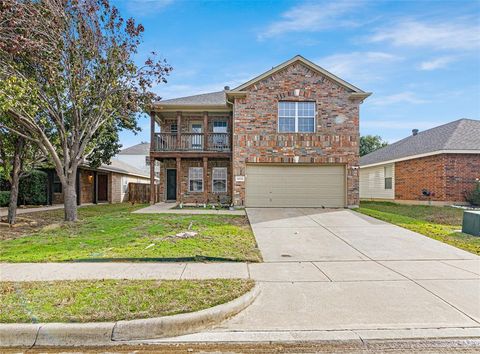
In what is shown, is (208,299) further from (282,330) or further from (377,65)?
(377,65)

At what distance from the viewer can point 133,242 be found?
7.52m

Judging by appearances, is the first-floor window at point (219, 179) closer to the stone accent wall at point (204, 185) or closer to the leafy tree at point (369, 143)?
the stone accent wall at point (204, 185)

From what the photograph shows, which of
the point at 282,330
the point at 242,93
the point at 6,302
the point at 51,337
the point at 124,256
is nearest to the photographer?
the point at 51,337

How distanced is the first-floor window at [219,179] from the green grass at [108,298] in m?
12.9

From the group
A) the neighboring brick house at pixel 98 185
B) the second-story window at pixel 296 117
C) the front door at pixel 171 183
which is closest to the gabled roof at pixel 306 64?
the second-story window at pixel 296 117

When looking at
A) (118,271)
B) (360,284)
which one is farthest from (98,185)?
(360,284)

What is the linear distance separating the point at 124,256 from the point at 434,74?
13.4 metres

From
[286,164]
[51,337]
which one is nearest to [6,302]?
[51,337]

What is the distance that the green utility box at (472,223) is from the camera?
28.3 feet

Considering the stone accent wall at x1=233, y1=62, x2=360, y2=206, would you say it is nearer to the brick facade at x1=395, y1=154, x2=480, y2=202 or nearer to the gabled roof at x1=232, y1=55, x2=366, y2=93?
the gabled roof at x1=232, y1=55, x2=366, y2=93

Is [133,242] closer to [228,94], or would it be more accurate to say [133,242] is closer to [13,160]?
[13,160]

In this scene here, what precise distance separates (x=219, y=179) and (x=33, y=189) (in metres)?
12.2

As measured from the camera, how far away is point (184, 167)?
58.1ft

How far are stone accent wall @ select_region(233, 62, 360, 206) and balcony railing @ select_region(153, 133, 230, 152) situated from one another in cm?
200
